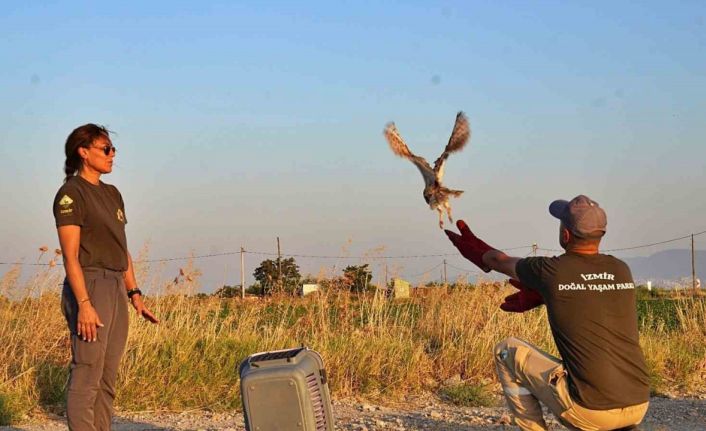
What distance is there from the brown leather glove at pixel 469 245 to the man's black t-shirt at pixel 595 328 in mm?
555

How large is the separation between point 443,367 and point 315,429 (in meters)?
4.26

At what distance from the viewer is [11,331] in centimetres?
770

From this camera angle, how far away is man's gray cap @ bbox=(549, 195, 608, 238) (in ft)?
13.5

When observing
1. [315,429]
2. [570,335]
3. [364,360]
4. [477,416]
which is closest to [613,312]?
[570,335]

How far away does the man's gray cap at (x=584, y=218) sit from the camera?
4125 mm

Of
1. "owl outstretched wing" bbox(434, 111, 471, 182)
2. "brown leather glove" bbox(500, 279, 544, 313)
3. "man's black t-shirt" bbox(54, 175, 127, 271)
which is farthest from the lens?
"owl outstretched wing" bbox(434, 111, 471, 182)

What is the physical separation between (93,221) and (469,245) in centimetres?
211

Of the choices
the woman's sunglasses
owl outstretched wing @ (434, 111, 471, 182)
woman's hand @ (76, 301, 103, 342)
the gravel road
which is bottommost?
the gravel road

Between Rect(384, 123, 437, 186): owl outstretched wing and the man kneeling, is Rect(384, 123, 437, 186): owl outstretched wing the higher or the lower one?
the higher one

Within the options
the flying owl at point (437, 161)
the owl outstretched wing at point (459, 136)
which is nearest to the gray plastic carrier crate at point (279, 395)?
the flying owl at point (437, 161)

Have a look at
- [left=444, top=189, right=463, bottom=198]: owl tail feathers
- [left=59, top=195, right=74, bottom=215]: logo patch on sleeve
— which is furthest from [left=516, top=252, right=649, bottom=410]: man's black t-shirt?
[left=444, top=189, right=463, bottom=198]: owl tail feathers

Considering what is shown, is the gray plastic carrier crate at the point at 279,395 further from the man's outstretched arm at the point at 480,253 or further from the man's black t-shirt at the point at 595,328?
the man's black t-shirt at the point at 595,328

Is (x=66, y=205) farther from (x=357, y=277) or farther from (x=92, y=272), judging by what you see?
(x=357, y=277)

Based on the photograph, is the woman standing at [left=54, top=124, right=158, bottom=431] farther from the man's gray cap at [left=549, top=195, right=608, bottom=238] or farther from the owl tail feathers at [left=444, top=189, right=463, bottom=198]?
the owl tail feathers at [left=444, top=189, right=463, bottom=198]
